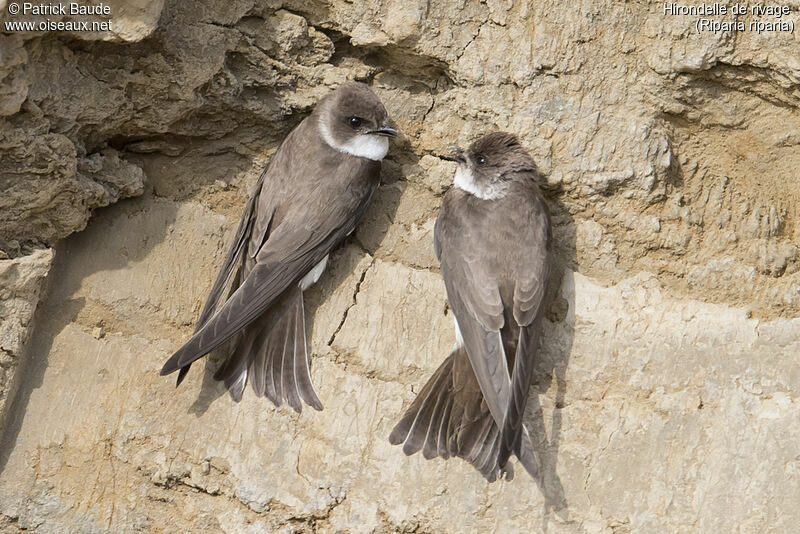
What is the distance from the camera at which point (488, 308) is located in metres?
3.29

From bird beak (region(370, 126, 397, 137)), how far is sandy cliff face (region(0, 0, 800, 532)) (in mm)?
158

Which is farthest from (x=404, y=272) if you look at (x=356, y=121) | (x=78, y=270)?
(x=78, y=270)

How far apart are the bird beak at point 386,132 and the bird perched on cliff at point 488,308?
238mm

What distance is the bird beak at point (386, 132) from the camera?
3604 millimetres

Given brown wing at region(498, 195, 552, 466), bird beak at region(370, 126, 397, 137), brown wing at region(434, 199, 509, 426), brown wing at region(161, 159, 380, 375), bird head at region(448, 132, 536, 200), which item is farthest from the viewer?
bird beak at region(370, 126, 397, 137)

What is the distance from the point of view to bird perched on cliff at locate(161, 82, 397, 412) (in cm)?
338

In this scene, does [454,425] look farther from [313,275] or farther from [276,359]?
[313,275]

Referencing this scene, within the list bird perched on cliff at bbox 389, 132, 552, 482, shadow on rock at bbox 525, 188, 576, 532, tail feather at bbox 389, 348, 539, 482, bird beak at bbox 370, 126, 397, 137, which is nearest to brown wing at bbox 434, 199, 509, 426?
bird perched on cliff at bbox 389, 132, 552, 482

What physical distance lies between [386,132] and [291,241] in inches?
21.2

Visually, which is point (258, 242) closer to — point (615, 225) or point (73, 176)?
point (73, 176)

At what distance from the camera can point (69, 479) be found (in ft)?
10.8

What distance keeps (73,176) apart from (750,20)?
233 centimetres

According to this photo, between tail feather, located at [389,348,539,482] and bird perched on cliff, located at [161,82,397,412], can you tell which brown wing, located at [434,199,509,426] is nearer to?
tail feather, located at [389,348,539,482]

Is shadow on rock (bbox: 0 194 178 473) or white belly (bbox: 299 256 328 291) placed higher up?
white belly (bbox: 299 256 328 291)
